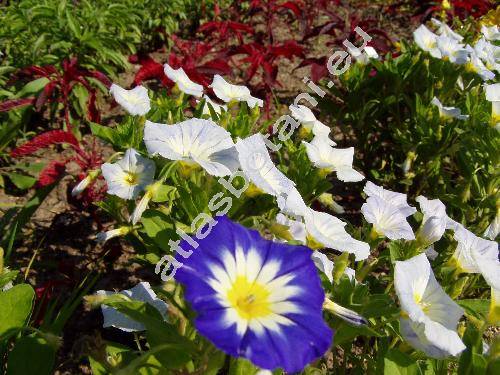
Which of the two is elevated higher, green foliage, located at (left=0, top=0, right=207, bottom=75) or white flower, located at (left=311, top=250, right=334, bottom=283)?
white flower, located at (left=311, top=250, right=334, bottom=283)

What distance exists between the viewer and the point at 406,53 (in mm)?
3305

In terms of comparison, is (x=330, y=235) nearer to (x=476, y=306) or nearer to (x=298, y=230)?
(x=298, y=230)

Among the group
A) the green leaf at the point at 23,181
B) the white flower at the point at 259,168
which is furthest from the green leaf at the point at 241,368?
the green leaf at the point at 23,181

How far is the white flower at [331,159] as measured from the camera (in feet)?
6.13

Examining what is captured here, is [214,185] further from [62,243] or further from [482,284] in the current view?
[482,284]

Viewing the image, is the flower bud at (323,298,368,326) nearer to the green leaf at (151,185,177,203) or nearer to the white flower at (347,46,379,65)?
the green leaf at (151,185,177,203)

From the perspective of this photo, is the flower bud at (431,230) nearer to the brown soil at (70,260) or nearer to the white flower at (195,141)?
the white flower at (195,141)

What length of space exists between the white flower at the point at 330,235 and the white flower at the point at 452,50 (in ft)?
6.31

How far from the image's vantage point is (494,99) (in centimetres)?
255

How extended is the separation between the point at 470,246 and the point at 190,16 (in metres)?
3.74

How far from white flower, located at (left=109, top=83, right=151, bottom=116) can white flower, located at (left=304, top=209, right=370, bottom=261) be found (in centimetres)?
83

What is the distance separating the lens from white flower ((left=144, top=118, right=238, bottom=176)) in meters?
1.48

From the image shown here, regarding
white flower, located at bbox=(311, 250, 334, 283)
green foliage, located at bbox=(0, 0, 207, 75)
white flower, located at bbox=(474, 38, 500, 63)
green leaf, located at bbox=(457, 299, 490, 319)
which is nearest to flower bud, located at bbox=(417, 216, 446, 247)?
green leaf, located at bbox=(457, 299, 490, 319)

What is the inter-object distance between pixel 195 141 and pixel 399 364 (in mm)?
830
